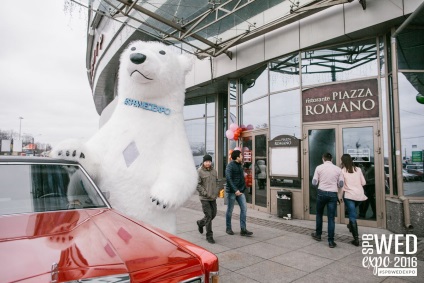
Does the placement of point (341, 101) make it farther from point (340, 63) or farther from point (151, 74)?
point (151, 74)

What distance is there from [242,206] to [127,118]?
12.6ft

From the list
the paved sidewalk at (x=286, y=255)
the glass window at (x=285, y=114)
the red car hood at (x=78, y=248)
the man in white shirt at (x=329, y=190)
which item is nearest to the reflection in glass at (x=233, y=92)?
the glass window at (x=285, y=114)

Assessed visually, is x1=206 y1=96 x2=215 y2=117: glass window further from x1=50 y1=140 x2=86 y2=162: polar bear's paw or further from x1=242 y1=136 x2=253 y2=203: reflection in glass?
x1=50 y1=140 x2=86 y2=162: polar bear's paw

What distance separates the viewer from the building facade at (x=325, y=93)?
6.45 meters

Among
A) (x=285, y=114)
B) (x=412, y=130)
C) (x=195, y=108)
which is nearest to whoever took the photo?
(x=412, y=130)

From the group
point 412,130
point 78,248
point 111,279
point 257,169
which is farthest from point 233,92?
point 111,279

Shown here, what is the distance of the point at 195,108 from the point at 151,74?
1112cm

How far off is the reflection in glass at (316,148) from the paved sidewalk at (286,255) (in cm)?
67

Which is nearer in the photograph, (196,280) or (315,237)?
(196,280)

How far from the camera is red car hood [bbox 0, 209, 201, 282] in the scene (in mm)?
1416

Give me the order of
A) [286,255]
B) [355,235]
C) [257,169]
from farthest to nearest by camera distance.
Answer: [257,169]
[355,235]
[286,255]

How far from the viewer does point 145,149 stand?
298cm

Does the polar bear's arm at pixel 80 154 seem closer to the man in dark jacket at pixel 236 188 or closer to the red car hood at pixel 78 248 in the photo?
the red car hood at pixel 78 248

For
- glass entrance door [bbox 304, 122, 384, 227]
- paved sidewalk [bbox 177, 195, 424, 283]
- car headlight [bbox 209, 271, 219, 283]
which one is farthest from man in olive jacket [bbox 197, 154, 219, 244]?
car headlight [bbox 209, 271, 219, 283]
